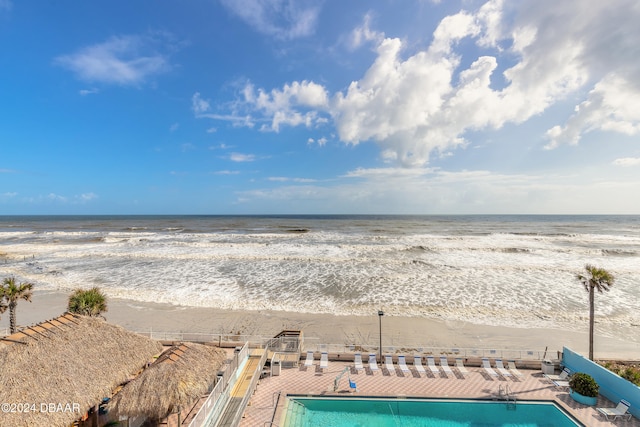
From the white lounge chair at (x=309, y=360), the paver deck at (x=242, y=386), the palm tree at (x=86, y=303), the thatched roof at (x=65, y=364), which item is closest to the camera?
the thatched roof at (x=65, y=364)

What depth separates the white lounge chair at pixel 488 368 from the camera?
41.2ft

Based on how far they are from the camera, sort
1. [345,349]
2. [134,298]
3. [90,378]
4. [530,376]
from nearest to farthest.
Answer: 1. [90,378]
2. [530,376]
3. [345,349]
4. [134,298]

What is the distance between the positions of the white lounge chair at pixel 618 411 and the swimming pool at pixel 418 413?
117cm

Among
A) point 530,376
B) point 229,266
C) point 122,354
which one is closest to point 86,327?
point 122,354

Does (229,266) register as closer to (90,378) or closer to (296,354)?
(296,354)

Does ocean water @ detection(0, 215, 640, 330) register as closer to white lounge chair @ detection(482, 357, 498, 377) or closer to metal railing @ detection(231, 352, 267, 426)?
white lounge chair @ detection(482, 357, 498, 377)

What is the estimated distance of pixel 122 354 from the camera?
9.85m

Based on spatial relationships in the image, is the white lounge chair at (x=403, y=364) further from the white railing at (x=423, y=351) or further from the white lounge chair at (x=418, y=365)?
the white railing at (x=423, y=351)

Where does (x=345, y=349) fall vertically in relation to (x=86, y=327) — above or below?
below

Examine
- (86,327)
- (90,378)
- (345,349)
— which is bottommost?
(345,349)

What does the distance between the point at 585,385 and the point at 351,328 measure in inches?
416

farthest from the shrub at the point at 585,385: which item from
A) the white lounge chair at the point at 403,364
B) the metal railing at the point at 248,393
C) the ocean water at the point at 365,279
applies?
the metal railing at the point at 248,393

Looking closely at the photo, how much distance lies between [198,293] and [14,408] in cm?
1788

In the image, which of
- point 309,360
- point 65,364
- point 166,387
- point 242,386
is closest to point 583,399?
point 309,360
